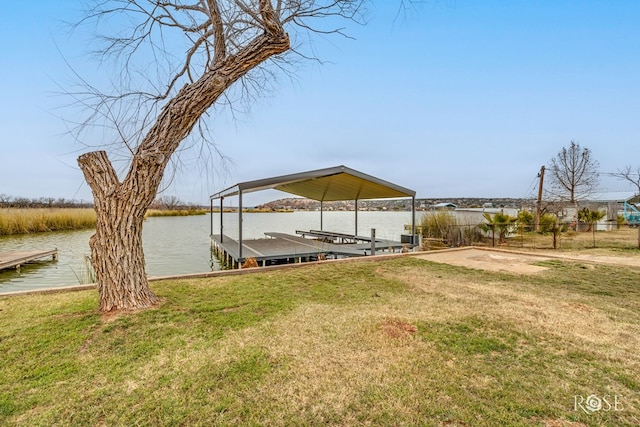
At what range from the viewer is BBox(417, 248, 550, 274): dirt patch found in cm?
625

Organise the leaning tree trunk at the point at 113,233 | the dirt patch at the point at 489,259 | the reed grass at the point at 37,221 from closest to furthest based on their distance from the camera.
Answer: the leaning tree trunk at the point at 113,233, the dirt patch at the point at 489,259, the reed grass at the point at 37,221

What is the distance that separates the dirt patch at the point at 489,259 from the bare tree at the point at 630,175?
6.51 meters

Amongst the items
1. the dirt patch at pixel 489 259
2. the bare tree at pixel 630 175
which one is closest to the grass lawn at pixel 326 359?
the dirt patch at pixel 489 259

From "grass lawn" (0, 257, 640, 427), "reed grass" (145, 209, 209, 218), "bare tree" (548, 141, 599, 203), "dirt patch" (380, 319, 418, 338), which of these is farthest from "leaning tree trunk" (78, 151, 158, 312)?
"reed grass" (145, 209, 209, 218)

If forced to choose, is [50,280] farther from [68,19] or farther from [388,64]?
[388,64]

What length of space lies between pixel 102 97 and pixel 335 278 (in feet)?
13.7

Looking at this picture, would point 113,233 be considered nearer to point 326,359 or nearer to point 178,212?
point 326,359

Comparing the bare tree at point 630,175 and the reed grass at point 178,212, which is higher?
the bare tree at point 630,175

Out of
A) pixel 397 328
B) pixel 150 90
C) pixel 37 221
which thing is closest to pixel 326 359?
pixel 397 328

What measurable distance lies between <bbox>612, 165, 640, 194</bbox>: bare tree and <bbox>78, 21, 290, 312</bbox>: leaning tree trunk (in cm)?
1344

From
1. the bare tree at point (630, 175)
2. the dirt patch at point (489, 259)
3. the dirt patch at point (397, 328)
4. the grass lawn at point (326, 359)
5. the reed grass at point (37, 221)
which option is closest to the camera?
the grass lawn at point (326, 359)

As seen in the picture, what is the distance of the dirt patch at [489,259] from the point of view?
6254 mm

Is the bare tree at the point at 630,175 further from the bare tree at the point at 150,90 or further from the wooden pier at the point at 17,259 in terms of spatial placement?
the wooden pier at the point at 17,259

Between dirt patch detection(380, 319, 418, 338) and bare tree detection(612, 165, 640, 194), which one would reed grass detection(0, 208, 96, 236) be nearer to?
dirt patch detection(380, 319, 418, 338)
